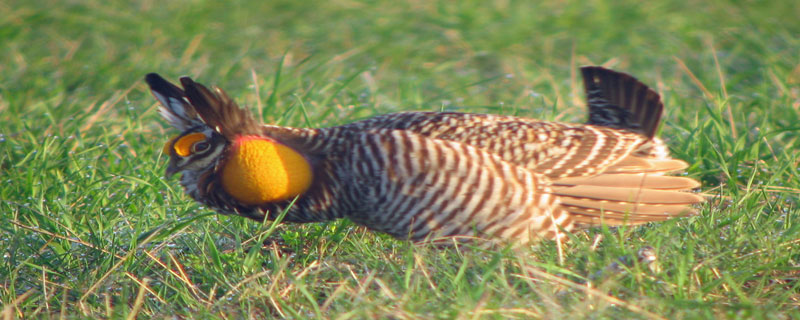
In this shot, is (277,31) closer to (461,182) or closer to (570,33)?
(570,33)

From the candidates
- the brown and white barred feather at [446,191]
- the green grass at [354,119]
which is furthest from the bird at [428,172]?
the green grass at [354,119]

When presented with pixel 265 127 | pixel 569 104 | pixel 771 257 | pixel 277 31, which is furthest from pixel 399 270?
pixel 277 31

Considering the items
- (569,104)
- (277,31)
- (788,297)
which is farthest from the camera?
(277,31)

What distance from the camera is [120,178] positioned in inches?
158

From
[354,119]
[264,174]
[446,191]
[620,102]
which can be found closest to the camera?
[446,191]

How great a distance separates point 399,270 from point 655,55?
161 inches

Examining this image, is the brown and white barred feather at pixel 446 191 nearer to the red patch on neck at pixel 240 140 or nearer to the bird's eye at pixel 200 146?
the red patch on neck at pixel 240 140

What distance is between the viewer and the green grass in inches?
109

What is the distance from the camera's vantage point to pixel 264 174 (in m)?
3.39

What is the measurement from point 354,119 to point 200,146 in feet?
4.91

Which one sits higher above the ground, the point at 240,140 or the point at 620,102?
the point at 620,102

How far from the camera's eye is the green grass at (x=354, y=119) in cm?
276

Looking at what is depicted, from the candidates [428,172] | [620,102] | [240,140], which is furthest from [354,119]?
[428,172]

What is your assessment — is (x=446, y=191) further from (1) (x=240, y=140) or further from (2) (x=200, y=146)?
(2) (x=200, y=146)
